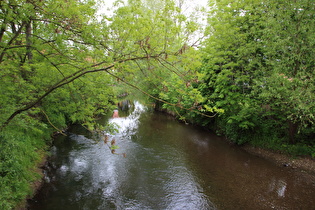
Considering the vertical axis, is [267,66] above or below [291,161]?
above

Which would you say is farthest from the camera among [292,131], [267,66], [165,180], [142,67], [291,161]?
[267,66]

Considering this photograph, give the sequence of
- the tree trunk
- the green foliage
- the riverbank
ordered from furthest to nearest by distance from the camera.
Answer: the tree trunk, the riverbank, the green foliage

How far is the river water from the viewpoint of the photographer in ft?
22.6

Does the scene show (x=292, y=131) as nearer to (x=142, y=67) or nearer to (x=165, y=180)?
(x=165, y=180)

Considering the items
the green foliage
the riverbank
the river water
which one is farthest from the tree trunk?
the river water

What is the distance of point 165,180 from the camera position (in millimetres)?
8375

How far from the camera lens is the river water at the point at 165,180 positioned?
6.88 m

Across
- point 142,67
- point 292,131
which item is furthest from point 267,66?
point 142,67

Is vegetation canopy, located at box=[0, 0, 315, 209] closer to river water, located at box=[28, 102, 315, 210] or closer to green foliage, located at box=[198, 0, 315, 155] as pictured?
green foliage, located at box=[198, 0, 315, 155]

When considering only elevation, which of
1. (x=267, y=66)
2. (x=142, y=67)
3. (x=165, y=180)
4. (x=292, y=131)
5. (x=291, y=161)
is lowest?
(x=165, y=180)

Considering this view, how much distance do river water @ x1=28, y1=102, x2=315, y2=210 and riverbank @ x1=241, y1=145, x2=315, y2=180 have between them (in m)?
0.43

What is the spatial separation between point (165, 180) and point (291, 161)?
679 cm

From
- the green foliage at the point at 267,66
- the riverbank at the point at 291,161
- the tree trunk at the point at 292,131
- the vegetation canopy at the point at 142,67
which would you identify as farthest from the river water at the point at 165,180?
the green foliage at the point at 267,66

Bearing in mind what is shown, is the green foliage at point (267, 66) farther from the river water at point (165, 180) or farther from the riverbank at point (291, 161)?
the river water at point (165, 180)
